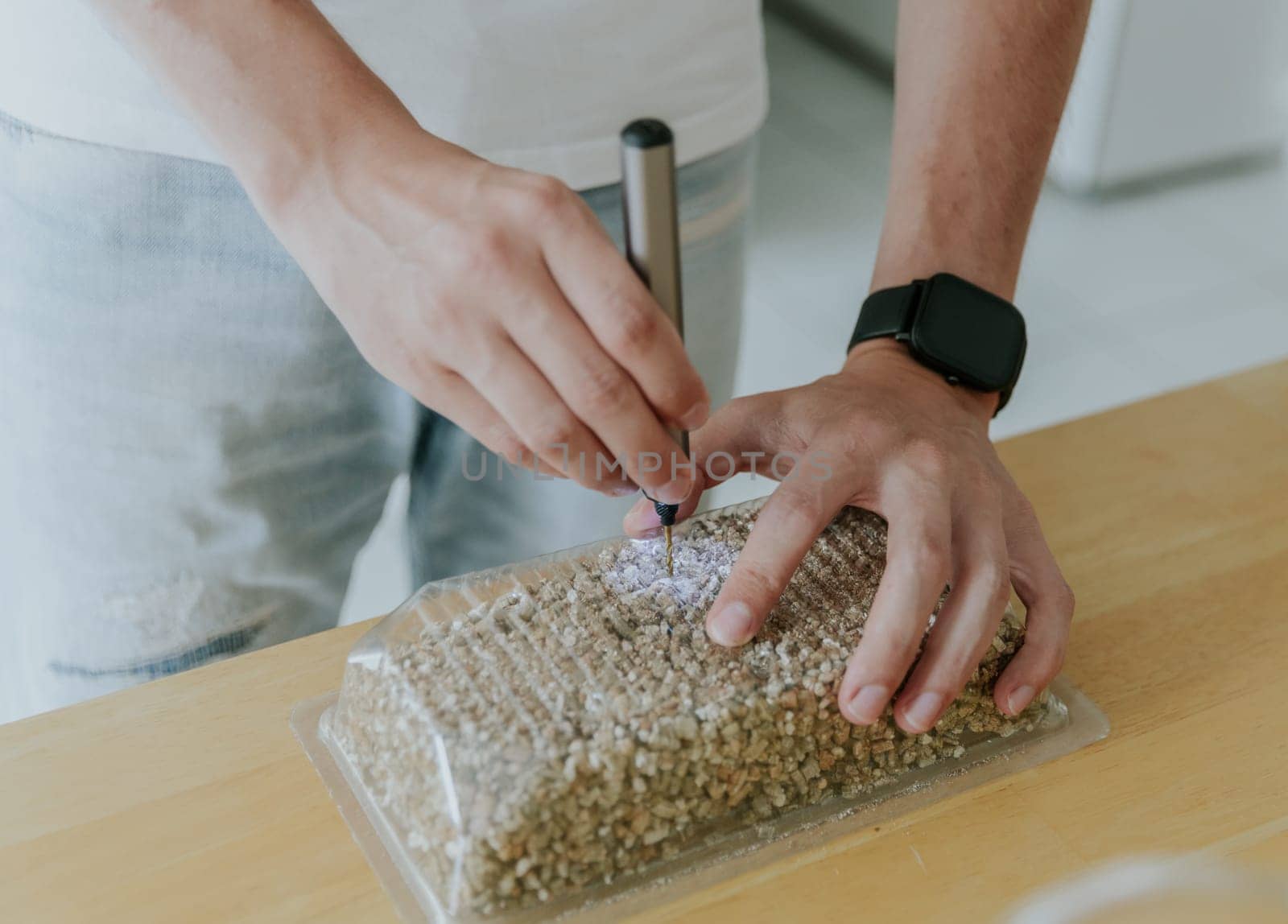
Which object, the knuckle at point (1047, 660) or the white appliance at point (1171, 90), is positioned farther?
the white appliance at point (1171, 90)

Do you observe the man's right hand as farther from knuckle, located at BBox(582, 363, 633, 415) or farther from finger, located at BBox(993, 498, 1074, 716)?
finger, located at BBox(993, 498, 1074, 716)

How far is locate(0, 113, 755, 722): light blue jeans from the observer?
Answer: 892 millimetres

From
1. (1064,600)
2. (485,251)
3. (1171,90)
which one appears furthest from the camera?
(1171,90)

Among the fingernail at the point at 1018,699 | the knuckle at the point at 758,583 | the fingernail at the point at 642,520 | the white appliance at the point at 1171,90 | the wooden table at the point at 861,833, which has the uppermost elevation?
the knuckle at the point at 758,583

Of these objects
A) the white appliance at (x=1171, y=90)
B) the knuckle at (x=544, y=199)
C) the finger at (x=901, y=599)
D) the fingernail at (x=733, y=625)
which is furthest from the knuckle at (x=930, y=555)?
the white appliance at (x=1171, y=90)

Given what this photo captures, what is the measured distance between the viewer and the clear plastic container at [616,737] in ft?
2.15

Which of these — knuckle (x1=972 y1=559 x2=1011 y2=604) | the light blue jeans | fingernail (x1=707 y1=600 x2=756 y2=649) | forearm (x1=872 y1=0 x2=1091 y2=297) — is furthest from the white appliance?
fingernail (x1=707 y1=600 x2=756 y2=649)

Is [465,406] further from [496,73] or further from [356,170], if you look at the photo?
[496,73]

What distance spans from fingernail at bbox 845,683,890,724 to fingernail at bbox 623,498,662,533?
20cm

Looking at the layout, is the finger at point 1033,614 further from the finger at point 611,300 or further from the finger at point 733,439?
the finger at point 611,300

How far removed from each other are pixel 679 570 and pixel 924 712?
179 mm

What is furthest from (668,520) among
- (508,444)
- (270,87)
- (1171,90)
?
(1171,90)

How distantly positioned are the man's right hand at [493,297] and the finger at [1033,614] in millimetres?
284

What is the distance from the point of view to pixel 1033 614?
31.4 inches
